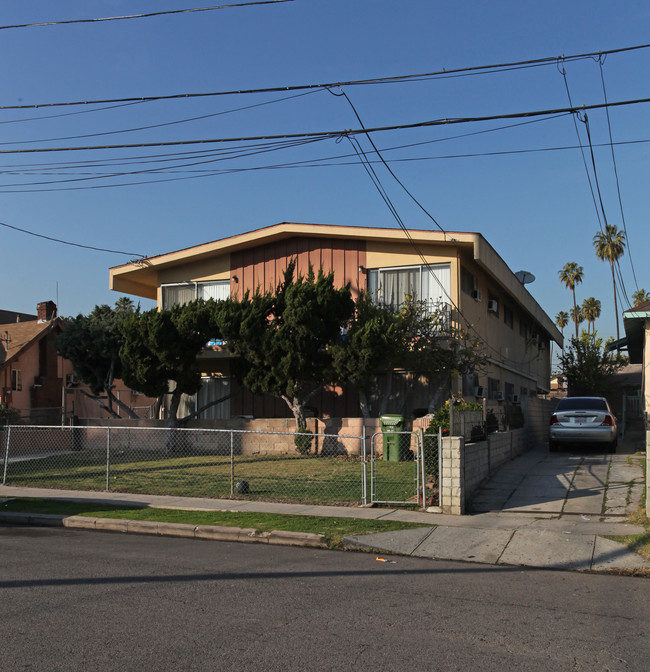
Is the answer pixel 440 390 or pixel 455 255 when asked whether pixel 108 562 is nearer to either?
pixel 440 390

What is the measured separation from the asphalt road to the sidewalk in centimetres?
51

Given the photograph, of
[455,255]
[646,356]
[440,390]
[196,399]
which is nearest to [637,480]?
[646,356]

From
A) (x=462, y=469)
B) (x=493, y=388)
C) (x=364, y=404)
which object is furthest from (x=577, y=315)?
(x=462, y=469)

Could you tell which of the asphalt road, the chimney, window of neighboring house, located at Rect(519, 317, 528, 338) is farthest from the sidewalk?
the chimney

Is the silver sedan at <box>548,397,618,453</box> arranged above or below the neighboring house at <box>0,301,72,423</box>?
below

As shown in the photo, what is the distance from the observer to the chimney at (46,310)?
3192 centimetres

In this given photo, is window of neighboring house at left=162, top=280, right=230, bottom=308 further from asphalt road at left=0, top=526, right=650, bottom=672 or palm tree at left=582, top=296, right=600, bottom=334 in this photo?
palm tree at left=582, top=296, right=600, bottom=334

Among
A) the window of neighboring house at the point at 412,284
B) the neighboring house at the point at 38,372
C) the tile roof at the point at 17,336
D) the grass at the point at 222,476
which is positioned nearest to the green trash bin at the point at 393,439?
the grass at the point at 222,476

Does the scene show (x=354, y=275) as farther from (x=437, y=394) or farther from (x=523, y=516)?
(x=523, y=516)

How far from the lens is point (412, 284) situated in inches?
816

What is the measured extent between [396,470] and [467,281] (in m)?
8.42

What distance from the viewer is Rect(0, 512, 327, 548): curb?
9511 millimetres

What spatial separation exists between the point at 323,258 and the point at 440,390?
5.82m

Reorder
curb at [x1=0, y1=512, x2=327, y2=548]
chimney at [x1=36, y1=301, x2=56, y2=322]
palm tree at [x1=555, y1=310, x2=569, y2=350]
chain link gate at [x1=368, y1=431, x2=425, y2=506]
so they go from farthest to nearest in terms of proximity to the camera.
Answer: palm tree at [x1=555, y1=310, x2=569, y2=350] → chimney at [x1=36, y1=301, x2=56, y2=322] → chain link gate at [x1=368, y1=431, x2=425, y2=506] → curb at [x1=0, y1=512, x2=327, y2=548]
